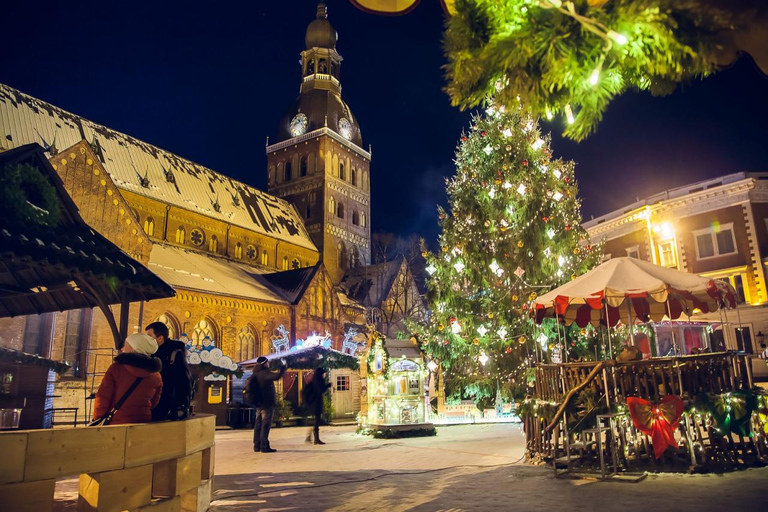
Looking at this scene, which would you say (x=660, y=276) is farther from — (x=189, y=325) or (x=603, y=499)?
(x=189, y=325)

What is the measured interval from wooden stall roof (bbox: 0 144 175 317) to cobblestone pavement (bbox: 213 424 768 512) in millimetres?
3538

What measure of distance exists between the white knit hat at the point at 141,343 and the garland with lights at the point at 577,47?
351cm

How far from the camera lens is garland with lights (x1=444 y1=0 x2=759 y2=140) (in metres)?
Result: 2.61

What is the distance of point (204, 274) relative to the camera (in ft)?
101

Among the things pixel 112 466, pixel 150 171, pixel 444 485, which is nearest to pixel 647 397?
pixel 444 485

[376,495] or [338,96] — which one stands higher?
[338,96]

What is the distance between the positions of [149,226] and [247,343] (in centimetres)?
1043

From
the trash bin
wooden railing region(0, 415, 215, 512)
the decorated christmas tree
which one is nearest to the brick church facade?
the trash bin

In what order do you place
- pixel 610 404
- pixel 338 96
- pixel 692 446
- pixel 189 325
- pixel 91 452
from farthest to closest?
pixel 338 96, pixel 189 325, pixel 610 404, pixel 692 446, pixel 91 452

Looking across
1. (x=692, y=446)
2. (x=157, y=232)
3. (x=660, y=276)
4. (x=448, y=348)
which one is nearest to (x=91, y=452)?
(x=692, y=446)

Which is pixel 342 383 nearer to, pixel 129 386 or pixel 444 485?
pixel 444 485

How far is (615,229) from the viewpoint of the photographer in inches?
1361

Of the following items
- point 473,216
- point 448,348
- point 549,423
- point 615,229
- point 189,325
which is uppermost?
point 615,229

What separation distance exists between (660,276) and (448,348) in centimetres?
790
